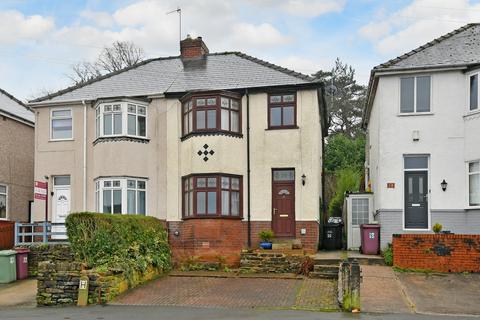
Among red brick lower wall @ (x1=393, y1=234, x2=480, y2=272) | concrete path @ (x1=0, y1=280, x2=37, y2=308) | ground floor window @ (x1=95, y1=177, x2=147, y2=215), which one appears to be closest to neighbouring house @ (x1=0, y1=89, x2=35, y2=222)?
ground floor window @ (x1=95, y1=177, x2=147, y2=215)

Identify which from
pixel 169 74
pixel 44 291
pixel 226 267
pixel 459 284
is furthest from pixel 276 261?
pixel 169 74

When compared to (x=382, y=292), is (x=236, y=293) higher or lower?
lower

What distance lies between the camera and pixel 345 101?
5412 cm

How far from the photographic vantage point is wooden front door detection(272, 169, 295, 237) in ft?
72.6

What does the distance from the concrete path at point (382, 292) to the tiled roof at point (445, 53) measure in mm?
7124

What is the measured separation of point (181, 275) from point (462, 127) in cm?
1063

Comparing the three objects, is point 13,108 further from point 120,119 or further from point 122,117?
point 122,117

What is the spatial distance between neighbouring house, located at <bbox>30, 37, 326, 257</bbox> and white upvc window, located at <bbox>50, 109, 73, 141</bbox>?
4 cm

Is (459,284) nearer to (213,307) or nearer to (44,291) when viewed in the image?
(213,307)

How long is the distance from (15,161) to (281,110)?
13619 mm

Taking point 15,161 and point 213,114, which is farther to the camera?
point 15,161

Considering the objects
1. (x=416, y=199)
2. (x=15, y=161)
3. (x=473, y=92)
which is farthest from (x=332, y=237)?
(x=15, y=161)

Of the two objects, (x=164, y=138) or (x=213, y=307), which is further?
(x=164, y=138)

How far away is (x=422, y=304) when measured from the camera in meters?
14.0
